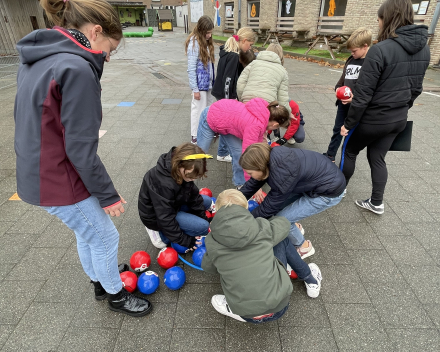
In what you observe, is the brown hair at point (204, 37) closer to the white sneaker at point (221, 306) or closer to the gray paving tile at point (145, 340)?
the white sneaker at point (221, 306)

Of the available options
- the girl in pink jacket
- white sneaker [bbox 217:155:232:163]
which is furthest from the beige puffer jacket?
white sneaker [bbox 217:155:232:163]

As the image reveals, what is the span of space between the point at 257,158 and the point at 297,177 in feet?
1.18

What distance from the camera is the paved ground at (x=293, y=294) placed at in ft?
6.55

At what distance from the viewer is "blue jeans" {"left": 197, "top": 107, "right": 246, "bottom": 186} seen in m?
3.49

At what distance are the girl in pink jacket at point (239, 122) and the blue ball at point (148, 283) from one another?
1.40m

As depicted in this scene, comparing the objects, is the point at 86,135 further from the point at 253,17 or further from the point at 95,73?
the point at 253,17

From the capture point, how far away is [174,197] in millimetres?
2387

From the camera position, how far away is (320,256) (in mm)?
2686

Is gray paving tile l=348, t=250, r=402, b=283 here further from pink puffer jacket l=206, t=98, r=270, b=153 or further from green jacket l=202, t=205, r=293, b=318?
pink puffer jacket l=206, t=98, r=270, b=153

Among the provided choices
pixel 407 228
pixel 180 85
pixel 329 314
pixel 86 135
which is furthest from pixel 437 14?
pixel 86 135

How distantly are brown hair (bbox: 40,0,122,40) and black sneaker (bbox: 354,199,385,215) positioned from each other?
Result: 122 inches

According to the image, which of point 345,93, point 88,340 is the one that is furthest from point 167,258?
point 345,93

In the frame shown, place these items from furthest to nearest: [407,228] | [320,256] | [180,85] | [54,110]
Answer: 1. [180,85]
2. [407,228]
3. [320,256]
4. [54,110]

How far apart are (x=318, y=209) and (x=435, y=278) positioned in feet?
3.77
